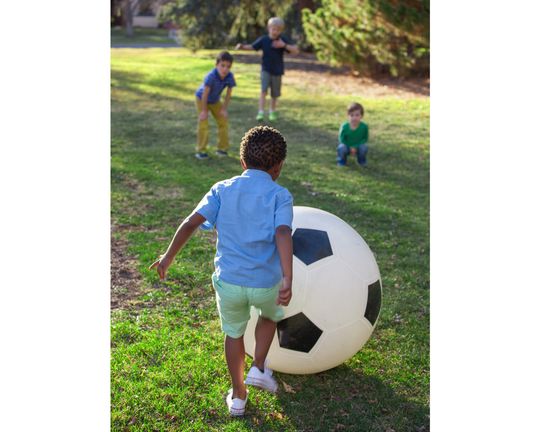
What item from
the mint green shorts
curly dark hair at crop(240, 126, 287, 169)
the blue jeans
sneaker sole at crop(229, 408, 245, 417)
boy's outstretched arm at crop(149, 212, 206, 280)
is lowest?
sneaker sole at crop(229, 408, 245, 417)

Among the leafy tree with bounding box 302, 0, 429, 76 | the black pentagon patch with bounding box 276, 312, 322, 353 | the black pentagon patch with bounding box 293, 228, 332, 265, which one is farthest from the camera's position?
the leafy tree with bounding box 302, 0, 429, 76

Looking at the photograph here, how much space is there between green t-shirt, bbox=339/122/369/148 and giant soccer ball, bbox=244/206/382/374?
518cm

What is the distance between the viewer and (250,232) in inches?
101

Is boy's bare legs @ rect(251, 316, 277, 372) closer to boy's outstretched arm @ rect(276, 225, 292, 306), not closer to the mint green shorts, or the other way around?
the mint green shorts

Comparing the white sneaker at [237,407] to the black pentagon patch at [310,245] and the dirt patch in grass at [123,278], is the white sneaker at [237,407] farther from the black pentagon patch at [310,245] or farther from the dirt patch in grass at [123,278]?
the dirt patch in grass at [123,278]

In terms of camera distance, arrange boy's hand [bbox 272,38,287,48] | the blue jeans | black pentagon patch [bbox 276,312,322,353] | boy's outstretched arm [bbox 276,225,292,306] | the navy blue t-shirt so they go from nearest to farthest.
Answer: boy's outstretched arm [bbox 276,225,292,306]
black pentagon patch [bbox 276,312,322,353]
the blue jeans
boy's hand [bbox 272,38,287,48]
the navy blue t-shirt

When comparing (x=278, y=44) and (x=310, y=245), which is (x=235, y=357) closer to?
(x=310, y=245)

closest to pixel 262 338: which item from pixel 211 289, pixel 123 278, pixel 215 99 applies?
pixel 211 289

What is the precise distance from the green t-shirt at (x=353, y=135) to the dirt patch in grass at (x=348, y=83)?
277 inches

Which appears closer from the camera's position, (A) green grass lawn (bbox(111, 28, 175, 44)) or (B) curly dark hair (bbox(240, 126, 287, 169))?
(B) curly dark hair (bbox(240, 126, 287, 169))

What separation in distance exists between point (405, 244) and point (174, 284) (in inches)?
103

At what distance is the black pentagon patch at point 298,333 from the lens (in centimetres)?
303

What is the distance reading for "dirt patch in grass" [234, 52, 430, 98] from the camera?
15.1 m

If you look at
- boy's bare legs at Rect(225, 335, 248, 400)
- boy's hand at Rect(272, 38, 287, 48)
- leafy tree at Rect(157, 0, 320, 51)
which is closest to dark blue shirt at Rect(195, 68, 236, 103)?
boy's hand at Rect(272, 38, 287, 48)
